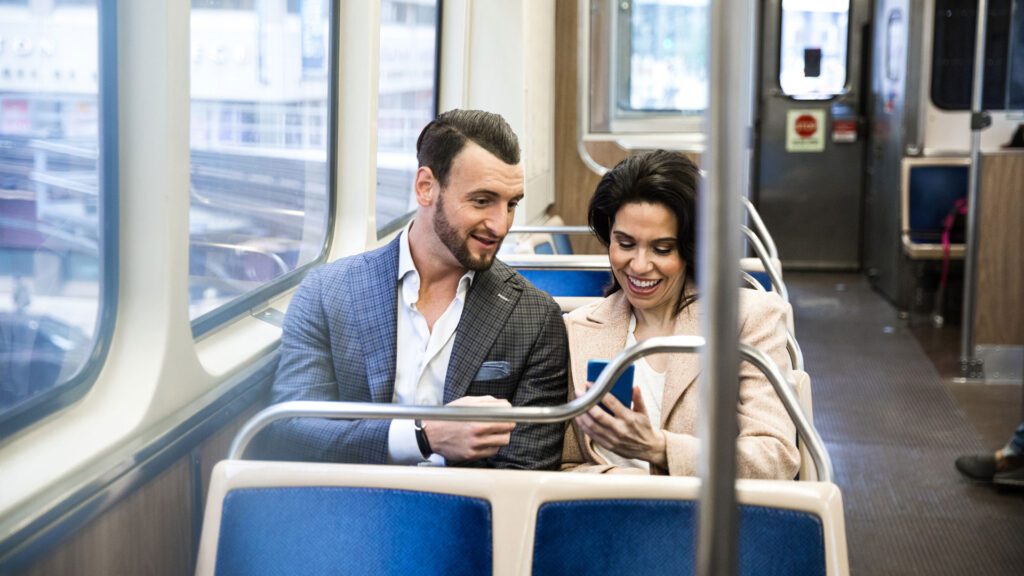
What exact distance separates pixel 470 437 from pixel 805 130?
8.03 metres

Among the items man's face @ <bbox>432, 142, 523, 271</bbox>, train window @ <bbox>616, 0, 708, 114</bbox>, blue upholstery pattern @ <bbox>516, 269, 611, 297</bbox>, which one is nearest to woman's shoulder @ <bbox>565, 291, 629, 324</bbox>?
man's face @ <bbox>432, 142, 523, 271</bbox>

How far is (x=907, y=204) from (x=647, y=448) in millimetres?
6324

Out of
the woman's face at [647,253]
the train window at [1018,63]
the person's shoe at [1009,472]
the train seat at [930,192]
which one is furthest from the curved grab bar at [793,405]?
the train seat at [930,192]

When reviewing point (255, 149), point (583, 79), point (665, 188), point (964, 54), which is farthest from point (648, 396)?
point (964, 54)

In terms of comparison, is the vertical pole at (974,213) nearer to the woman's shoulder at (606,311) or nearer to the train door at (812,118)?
the train door at (812,118)

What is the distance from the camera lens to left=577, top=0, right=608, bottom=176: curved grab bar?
6488 mm

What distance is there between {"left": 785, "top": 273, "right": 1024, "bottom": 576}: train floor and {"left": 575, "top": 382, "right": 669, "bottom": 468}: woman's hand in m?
1.96

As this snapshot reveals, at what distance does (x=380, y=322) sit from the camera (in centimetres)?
238

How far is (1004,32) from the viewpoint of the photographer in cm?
791

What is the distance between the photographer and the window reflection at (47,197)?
1.88m

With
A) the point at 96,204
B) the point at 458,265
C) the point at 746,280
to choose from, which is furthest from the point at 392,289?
the point at 746,280

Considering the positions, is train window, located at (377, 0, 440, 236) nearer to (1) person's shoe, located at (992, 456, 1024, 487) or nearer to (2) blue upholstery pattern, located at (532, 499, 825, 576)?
(1) person's shoe, located at (992, 456, 1024, 487)

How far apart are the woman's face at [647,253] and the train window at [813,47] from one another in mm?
7610

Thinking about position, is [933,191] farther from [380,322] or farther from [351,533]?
[351,533]
